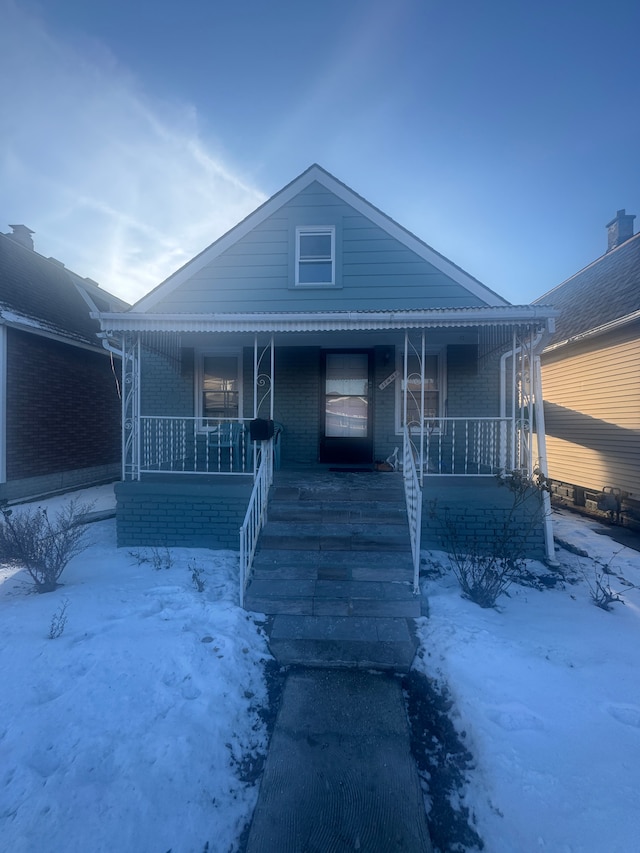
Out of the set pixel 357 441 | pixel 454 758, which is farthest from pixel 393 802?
pixel 357 441

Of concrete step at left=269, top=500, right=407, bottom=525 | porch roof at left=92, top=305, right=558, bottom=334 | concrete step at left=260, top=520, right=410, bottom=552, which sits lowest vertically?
concrete step at left=260, top=520, right=410, bottom=552

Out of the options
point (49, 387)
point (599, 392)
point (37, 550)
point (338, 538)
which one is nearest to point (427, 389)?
point (338, 538)

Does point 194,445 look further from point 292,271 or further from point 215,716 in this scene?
point 215,716

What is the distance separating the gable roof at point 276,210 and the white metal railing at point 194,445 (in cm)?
229

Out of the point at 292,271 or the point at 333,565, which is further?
the point at 292,271

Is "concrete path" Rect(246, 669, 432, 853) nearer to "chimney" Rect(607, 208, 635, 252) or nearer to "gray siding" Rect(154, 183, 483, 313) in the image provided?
"gray siding" Rect(154, 183, 483, 313)

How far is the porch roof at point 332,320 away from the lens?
557 centimetres

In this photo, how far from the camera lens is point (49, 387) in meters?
9.53

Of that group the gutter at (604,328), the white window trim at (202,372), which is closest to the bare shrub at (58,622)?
the white window trim at (202,372)

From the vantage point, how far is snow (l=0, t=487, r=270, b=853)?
6.53ft

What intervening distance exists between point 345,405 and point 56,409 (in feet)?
23.5

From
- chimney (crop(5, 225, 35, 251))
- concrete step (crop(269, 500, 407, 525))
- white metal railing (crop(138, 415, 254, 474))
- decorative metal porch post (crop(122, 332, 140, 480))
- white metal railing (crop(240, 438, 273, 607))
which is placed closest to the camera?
white metal railing (crop(240, 438, 273, 607))

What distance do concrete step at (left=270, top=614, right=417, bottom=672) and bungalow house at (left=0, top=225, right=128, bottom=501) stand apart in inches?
237

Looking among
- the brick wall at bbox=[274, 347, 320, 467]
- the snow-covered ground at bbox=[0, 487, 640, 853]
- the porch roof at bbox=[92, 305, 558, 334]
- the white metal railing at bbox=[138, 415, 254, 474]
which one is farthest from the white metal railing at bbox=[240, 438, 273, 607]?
the brick wall at bbox=[274, 347, 320, 467]
